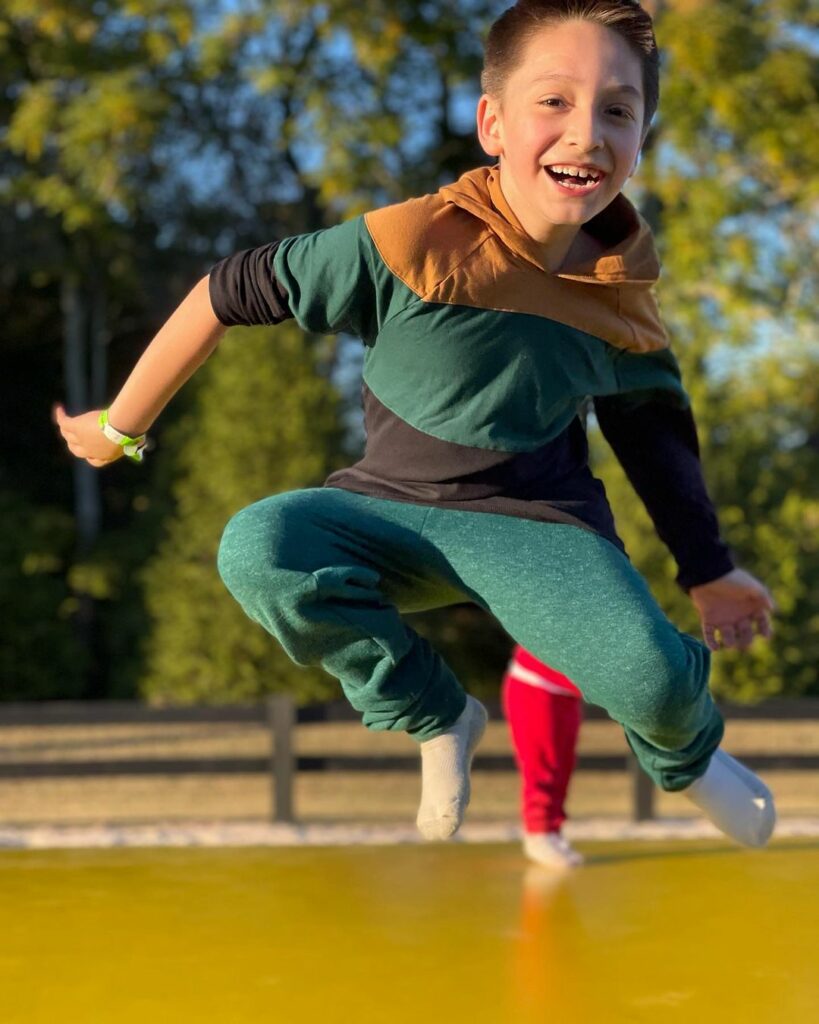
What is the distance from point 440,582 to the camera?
2.55 meters

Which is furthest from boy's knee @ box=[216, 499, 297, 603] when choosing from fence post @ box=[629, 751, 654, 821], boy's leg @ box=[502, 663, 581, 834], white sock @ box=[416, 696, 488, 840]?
fence post @ box=[629, 751, 654, 821]

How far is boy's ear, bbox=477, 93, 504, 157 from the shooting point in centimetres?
245

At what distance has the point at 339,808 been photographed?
9617 mm

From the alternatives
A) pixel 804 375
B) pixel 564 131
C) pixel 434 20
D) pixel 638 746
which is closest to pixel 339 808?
pixel 804 375

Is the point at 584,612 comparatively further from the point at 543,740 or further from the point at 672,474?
the point at 543,740

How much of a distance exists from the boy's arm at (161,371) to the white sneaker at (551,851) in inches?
80.7

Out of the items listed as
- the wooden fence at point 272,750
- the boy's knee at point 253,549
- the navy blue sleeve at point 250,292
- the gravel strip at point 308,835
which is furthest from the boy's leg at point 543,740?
the navy blue sleeve at point 250,292

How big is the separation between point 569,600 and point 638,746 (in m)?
0.47

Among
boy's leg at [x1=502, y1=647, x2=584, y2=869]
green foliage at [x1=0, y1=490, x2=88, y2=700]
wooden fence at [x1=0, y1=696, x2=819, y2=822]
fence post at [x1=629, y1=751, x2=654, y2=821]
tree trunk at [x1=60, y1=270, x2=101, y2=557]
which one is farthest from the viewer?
tree trunk at [x1=60, y1=270, x2=101, y2=557]

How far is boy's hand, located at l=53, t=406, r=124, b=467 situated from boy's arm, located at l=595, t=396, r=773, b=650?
95 cm

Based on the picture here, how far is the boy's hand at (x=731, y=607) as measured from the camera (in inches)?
112

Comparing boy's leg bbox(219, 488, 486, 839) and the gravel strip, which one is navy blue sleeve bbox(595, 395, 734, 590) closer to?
boy's leg bbox(219, 488, 486, 839)

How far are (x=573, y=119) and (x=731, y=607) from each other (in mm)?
1076

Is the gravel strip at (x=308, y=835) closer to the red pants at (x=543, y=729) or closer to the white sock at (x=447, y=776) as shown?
the red pants at (x=543, y=729)
